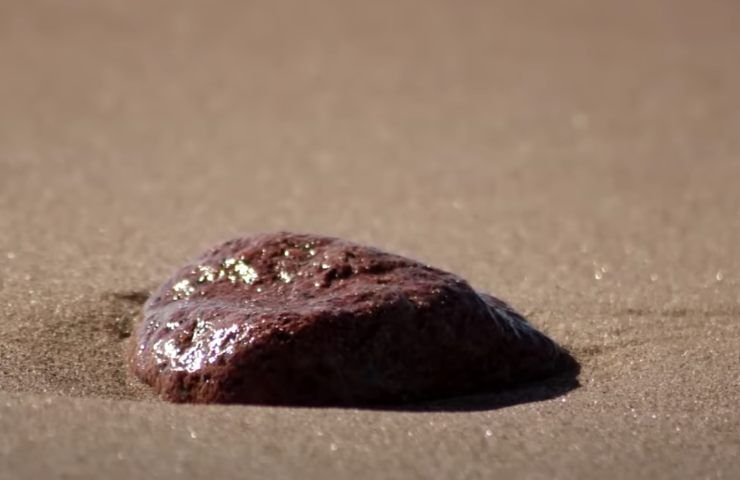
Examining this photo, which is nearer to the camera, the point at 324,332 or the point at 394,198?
the point at 324,332

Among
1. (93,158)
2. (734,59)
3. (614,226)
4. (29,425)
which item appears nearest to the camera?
(29,425)

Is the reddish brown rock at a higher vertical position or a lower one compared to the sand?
higher

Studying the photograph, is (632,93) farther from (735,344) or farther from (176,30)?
(735,344)

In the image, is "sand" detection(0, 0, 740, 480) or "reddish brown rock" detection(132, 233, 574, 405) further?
"reddish brown rock" detection(132, 233, 574, 405)

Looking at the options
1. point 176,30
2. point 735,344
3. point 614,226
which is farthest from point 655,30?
point 735,344

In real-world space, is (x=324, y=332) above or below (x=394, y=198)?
above
